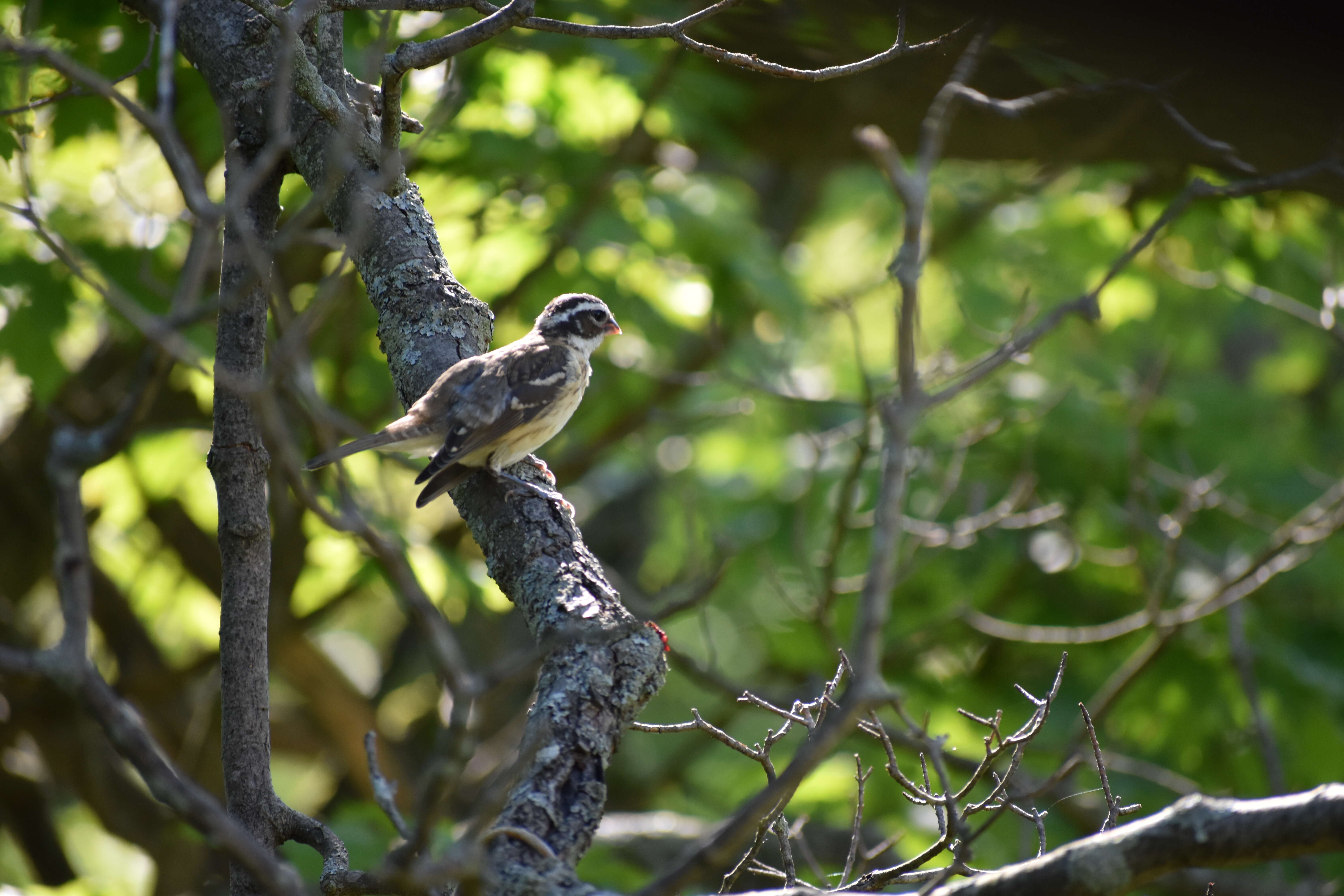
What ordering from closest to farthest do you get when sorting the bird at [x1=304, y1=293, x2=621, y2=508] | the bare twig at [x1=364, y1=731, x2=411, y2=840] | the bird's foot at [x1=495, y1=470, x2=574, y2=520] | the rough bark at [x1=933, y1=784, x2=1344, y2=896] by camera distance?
the rough bark at [x1=933, y1=784, x2=1344, y2=896] < the bare twig at [x1=364, y1=731, x2=411, y2=840] < the bird's foot at [x1=495, y1=470, x2=574, y2=520] < the bird at [x1=304, y1=293, x2=621, y2=508]

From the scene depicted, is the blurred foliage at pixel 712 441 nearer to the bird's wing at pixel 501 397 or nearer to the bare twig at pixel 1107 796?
the bird's wing at pixel 501 397

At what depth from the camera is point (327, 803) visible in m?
10.7

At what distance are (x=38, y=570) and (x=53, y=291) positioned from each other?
13.5 ft

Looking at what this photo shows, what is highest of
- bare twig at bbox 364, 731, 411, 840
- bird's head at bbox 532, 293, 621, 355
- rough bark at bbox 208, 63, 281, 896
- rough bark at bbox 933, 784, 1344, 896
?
bird's head at bbox 532, 293, 621, 355

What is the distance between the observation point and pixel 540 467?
4.58 meters

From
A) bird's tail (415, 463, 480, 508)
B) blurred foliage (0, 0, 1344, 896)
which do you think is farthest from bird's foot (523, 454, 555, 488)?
blurred foliage (0, 0, 1344, 896)

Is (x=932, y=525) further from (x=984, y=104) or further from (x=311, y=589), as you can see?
(x=311, y=589)

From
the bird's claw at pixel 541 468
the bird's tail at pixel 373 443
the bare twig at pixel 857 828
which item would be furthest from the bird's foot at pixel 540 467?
Answer: the bare twig at pixel 857 828

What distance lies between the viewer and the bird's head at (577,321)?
6.02m

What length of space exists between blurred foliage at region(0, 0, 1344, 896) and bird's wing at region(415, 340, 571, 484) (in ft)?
3.00

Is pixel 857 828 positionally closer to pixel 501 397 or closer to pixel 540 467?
pixel 540 467

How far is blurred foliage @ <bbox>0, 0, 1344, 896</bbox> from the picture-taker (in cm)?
681

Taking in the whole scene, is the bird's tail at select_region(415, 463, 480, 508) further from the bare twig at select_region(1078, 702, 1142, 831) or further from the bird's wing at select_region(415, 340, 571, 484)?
the bare twig at select_region(1078, 702, 1142, 831)

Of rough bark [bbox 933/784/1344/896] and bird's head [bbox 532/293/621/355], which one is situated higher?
bird's head [bbox 532/293/621/355]
